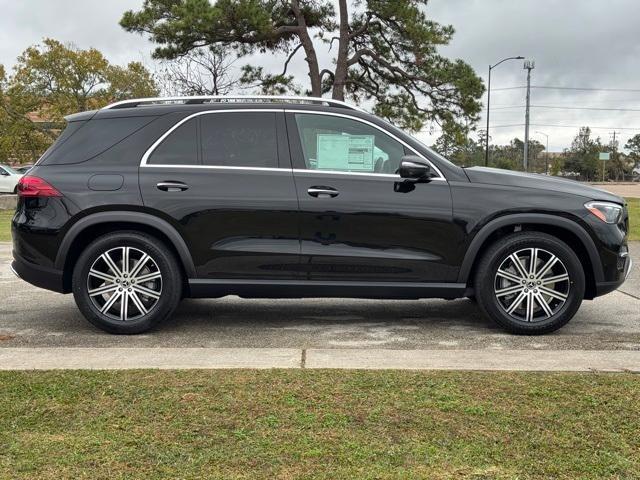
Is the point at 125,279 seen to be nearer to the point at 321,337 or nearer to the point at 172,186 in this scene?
the point at 172,186

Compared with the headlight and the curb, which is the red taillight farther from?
the headlight

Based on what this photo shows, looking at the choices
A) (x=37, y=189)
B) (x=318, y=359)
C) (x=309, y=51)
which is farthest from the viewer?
(x=309, y=51)

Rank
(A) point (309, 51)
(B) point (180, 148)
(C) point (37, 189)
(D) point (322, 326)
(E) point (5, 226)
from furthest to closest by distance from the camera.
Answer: (A) point (309, 51), (E) point (5, 226), (D) point (322, 326), (B) point (180, 148), (C) point (37, 189)

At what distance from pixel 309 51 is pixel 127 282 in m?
19.9

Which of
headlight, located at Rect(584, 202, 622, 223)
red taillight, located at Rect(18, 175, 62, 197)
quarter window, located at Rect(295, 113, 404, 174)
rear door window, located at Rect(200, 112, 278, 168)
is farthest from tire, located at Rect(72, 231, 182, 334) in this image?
headlight, located at Rect(584, 202, 622, 223)

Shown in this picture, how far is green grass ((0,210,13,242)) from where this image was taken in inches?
503

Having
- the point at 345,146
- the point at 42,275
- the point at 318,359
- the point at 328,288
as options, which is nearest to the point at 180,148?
the point at 345,146

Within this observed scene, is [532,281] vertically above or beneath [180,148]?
beneath

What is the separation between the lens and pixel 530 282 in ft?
16.3

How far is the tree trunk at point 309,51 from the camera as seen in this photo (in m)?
23.3

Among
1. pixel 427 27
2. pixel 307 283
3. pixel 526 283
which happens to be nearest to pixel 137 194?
pixel 307 283

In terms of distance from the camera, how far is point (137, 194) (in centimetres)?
493

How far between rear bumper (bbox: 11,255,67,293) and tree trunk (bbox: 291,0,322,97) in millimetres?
19218

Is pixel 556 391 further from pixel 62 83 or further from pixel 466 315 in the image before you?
pixel 62 83
